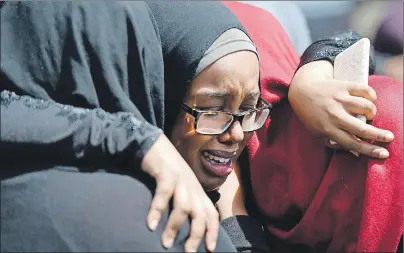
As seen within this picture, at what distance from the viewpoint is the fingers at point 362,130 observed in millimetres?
1200

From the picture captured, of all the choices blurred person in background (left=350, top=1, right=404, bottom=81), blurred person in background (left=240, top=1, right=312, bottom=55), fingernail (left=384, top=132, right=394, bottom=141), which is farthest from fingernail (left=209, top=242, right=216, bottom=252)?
blurred person in background (left=240, top=1, right=312, bottom=55)

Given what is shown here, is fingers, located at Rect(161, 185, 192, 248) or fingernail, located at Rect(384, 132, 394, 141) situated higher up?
fingernail, located at Rect(384, 132, 394, 141)

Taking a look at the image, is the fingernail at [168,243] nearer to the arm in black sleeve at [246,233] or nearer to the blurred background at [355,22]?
the arm in black sleeve at [246,233]

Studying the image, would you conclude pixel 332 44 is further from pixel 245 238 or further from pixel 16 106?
pixel 16 106

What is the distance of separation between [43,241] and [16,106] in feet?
0.68

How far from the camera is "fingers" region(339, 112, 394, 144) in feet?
3.94

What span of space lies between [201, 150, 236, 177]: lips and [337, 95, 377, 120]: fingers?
244mm

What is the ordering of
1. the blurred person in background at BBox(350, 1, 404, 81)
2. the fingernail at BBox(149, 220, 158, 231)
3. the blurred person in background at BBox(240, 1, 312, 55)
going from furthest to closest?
the blurred person in background at BBox(240, 1, 312, 55), the blurred person in background at BBox(350, 1, 404, 81), the fingernail at BBox(149, 220, 158, 231)

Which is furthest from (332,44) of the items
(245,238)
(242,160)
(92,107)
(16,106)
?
(16,106)

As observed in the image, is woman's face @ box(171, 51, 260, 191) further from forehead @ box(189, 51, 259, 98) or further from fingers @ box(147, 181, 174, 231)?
fingers @ box(147, 181, 174, 231)

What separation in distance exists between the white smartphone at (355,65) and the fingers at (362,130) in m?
0.03

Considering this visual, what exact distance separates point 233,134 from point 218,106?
6 cm

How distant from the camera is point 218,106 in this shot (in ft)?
4.12

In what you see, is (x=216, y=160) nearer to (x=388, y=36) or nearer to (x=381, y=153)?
(x=381, y=153)
